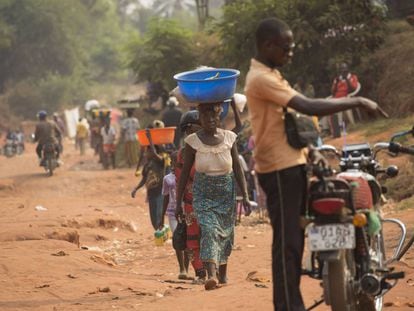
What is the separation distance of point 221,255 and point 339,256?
3.37 m

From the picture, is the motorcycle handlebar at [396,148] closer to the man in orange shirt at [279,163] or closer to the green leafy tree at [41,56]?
the man in orange shirt at [279,163]

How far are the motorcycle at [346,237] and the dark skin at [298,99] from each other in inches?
12.4

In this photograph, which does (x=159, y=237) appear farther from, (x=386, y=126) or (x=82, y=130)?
(x=82, y=130)

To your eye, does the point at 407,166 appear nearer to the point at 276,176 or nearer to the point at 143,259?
the point at 143,259

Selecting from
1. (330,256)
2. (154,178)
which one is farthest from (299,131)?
(154,178)

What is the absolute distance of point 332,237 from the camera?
17.4 feet

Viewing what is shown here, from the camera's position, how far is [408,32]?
24.5 m

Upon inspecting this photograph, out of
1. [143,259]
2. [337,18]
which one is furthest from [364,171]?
[337,18]

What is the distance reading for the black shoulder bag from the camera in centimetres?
549

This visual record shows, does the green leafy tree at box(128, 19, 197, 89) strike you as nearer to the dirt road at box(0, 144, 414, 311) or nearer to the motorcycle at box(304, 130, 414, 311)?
the dirt road at box(0, 144, 414, 311)

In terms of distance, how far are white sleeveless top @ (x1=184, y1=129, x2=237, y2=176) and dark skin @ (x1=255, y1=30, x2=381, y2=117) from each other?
2858 mm

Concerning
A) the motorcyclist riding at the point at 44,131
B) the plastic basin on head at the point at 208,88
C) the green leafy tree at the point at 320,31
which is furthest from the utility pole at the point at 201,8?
the plastic basin on head at the point at 208,88

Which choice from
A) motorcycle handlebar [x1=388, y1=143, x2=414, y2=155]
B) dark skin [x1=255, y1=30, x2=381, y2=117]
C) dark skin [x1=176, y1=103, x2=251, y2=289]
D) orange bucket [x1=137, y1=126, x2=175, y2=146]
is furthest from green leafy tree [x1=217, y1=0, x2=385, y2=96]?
dark skin [x1=255, y1=30, x2=381, y2=117]

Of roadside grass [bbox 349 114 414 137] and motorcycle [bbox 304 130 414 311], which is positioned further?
roadside grass [bbox 349 114 414 137]
